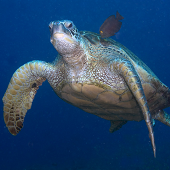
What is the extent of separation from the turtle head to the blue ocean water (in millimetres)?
8475

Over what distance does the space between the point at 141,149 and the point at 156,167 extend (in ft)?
8.43

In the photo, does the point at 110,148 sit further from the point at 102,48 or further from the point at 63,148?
the point at 102,48

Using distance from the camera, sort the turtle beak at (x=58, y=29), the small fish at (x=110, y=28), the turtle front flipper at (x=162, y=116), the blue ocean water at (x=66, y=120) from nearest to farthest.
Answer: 1. the turtle beak at (x=58, y=29)
2. the small fish at (x=110, y=28)
3. the turtle front flipper at (x=162, y=116)
4. the blue ocean water at (x=66, y=120)

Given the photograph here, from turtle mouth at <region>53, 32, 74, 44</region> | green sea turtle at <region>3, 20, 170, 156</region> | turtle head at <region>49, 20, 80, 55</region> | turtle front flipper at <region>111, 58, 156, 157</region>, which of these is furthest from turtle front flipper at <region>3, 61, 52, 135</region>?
turtle front flipper at <region>111, 58, 156, 157</region>

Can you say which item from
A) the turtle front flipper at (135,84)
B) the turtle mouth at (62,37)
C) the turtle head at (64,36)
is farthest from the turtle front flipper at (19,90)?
the turtle front flipper at (135,84)

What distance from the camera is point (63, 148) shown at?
49.5 feet

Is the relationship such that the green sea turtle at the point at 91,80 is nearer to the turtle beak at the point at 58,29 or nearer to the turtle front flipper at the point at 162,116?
the turtle beak at the point at 58,29

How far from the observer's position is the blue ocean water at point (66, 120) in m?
10.2

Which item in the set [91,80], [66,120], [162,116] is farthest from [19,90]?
[66,120]

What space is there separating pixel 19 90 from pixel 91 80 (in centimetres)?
153

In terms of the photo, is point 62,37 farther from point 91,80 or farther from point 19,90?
point 19,90

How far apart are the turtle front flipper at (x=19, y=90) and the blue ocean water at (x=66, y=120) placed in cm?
727

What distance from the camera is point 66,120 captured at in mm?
23297

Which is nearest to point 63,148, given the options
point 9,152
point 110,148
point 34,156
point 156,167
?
point 34,156
